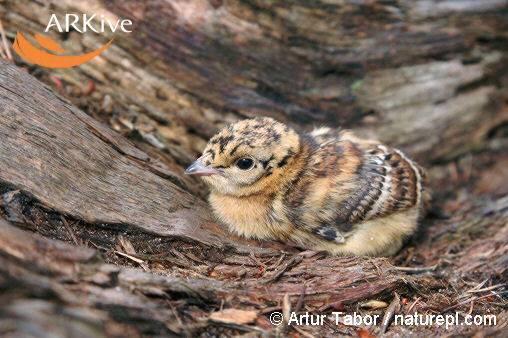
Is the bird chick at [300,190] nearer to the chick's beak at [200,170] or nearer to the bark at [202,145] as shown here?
the chick's beak at [200,170]

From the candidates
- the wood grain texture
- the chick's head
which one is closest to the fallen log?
the wood grain texture

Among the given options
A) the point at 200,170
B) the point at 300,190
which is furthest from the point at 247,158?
the point at 300,190

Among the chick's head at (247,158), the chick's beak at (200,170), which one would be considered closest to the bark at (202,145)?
the chick's beak at (200,170)

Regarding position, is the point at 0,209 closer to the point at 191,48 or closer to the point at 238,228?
the point at 238,228

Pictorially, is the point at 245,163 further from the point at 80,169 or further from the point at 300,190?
the point at 80,169

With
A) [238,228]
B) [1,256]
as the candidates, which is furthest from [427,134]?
[1,256]
